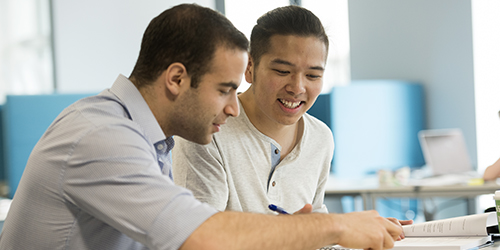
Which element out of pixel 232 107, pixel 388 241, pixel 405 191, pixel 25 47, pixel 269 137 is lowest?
pixel 405 191

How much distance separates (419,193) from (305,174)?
187 centimetres

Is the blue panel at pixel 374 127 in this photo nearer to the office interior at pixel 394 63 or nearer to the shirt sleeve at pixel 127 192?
the office interior at pixel 394 63

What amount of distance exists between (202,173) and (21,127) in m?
2.28

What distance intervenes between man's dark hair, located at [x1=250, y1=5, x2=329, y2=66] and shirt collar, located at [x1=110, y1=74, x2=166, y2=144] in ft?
1.76

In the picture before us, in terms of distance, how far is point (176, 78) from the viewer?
1029mm

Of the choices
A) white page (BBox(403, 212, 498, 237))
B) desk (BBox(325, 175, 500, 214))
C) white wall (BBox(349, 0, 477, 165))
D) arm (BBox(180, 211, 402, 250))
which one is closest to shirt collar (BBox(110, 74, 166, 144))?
arm (BBox(180, 211, 402, 250))

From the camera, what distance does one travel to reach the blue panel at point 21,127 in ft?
10.7

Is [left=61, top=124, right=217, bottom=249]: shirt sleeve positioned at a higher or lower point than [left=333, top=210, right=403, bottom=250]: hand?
higher

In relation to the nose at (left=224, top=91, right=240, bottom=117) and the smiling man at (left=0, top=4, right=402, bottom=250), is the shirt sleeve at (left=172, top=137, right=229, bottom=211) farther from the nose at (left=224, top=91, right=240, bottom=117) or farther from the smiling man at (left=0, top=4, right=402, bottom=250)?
the nose at (left=224, top=91, right=240, bottom=117)

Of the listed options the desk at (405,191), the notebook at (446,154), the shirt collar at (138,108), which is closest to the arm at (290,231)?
the shirt collar at (138,108)

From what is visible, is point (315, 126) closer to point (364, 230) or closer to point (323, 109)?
point (364, 230)

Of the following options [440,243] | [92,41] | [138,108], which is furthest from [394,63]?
[138,108]

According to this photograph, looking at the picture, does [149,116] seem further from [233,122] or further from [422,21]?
[422,21]

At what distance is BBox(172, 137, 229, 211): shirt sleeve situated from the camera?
4.50 feet
